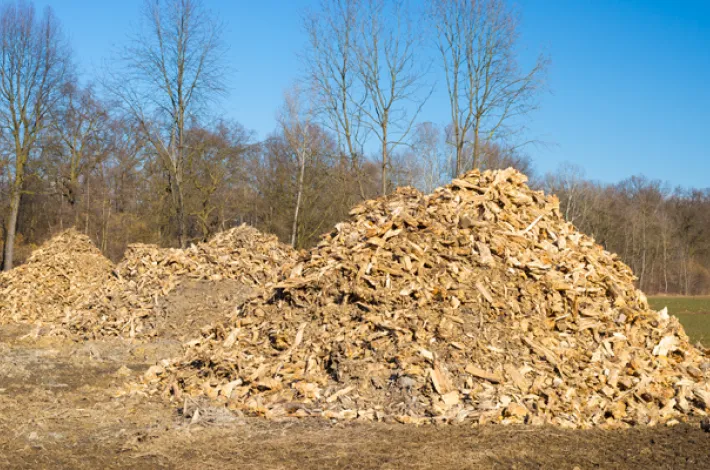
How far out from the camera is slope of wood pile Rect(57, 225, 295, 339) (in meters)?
12.8

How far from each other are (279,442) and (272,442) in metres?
0.07

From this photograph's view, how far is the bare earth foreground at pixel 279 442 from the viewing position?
5113 mm

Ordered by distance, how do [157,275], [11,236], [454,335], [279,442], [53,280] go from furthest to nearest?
[11,236] → [53,280] → [157,275] → [454,335] → [279,442]

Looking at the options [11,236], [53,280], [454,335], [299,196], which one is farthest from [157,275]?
[299,196]

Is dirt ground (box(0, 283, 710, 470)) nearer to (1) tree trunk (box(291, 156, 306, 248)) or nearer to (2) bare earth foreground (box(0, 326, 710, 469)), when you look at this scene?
(2) bare earth foreground (box(0, 326, 710, 469))

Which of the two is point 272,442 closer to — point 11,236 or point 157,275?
point 157,275

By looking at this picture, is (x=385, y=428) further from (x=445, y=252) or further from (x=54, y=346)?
(x=54, y=346)

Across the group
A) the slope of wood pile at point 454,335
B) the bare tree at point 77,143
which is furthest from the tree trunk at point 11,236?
the slope of wood pile at point 454,335

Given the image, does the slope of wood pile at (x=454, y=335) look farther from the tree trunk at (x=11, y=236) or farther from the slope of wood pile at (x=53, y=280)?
the tree trunk at (x=11, y=236)

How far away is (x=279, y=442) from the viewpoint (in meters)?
5.64

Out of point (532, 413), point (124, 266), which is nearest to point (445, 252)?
point (532, 413)

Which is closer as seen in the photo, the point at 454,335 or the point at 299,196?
the point at 454,335

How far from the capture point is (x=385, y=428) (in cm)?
598

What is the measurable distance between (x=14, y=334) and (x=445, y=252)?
10.3 metres
